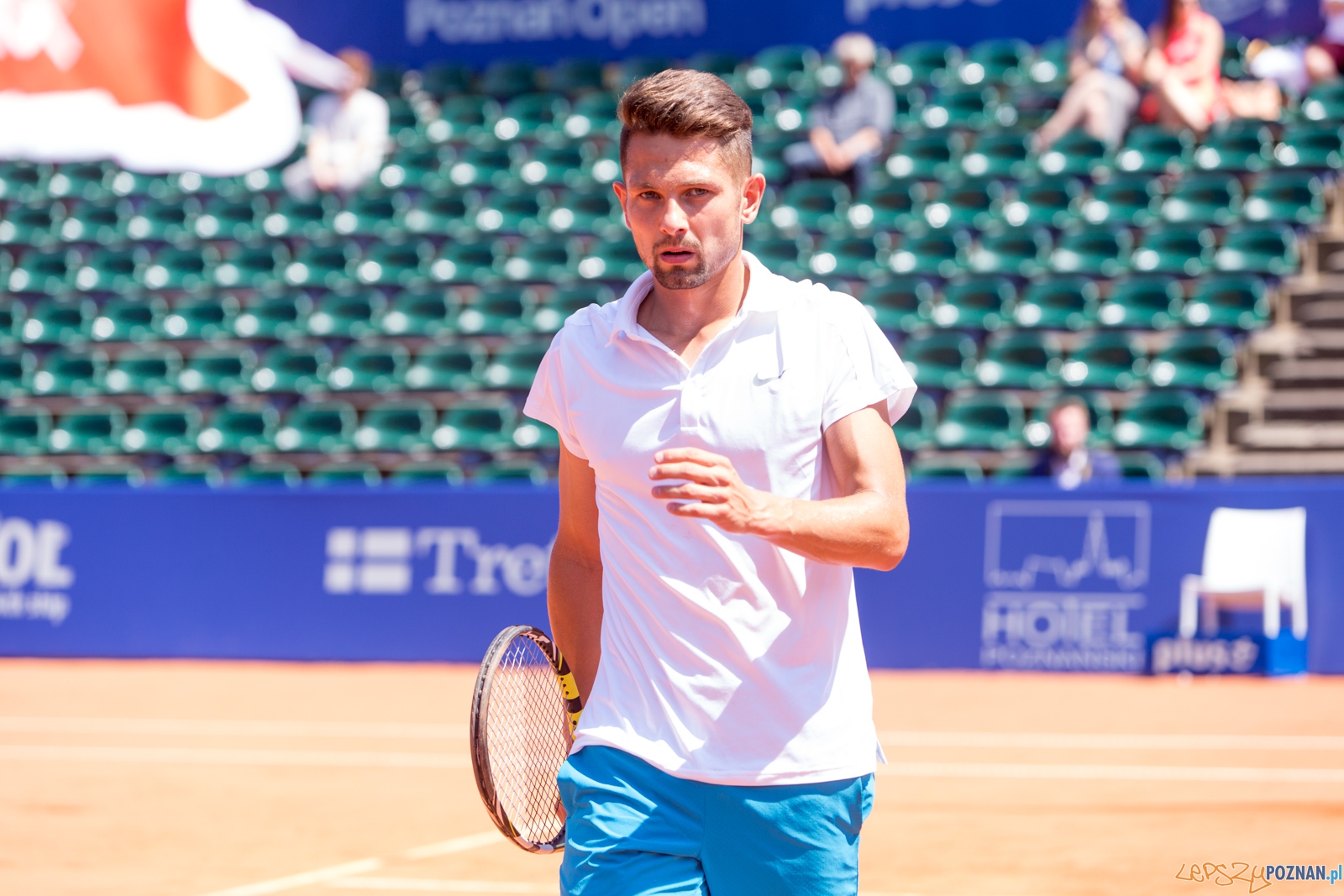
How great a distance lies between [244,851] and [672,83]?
4043mm

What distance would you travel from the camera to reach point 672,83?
255 cm

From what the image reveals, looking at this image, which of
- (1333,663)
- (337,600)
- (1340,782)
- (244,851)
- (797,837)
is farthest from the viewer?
(337,600)

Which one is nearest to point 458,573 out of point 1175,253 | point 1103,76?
point 1175,253

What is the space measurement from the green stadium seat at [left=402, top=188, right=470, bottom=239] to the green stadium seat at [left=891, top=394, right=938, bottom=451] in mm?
5310

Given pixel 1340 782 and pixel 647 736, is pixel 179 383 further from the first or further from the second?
pixel 647 736

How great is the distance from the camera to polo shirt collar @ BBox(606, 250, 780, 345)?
2637 millimetres

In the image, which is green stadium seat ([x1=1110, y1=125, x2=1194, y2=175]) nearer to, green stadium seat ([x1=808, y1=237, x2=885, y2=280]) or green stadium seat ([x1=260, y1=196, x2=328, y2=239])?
green stadium seat ([x1=808, y1=237, x2=885, y2=280])

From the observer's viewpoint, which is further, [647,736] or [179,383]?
[179,383]

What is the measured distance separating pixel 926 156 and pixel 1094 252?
2102mm

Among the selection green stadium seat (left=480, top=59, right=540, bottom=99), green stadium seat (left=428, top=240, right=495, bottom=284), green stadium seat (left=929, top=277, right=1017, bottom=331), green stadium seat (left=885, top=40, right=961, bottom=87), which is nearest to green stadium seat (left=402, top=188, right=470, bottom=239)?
green stadium seat (left=428, top=240, right=495, bottom=284)

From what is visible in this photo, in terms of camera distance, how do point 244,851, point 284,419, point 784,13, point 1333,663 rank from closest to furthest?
1. point 244,851
2. point 1333,663
3. point 284,419
4. point 784,13

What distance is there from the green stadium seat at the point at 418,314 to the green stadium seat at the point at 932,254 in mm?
3947

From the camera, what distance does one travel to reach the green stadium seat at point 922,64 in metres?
15.4

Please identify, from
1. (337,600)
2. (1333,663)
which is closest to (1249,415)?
(1333,663)
